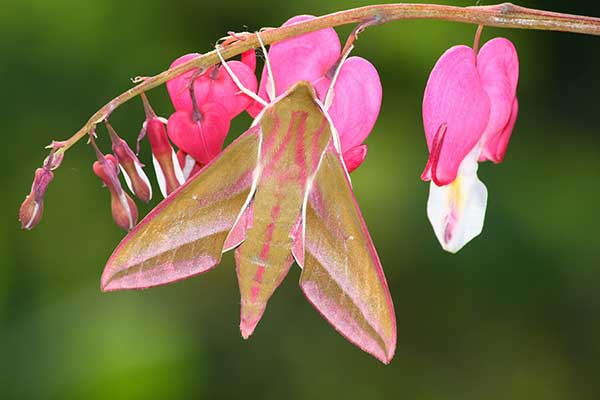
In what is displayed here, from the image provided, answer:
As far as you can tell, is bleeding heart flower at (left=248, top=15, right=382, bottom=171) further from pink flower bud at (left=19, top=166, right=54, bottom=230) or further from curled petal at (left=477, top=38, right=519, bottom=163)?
pink flower bud at (left=19, top=166, right=54, bottom=230)

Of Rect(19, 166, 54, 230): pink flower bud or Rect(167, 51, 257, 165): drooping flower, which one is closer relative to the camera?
Rect(19, 166, 54, 230): pink flower bud

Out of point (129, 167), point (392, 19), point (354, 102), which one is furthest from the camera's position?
point (354, 102)

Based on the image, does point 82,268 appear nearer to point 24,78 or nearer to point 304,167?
point 24,78

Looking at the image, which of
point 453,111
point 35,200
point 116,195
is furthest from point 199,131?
point 453,111

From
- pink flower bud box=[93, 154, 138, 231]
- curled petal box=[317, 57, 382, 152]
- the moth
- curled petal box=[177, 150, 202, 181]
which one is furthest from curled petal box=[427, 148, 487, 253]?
pink flower bud box=[93, 154, 138, 231]

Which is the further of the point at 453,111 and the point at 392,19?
the point at 453,111

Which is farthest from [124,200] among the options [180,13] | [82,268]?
[180,13]

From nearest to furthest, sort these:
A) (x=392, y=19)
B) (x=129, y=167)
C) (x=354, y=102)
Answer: (x=392, y=19)
(x=129, y=167)
(x=354, y=102)

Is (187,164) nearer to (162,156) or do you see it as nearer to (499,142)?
(162,156)
